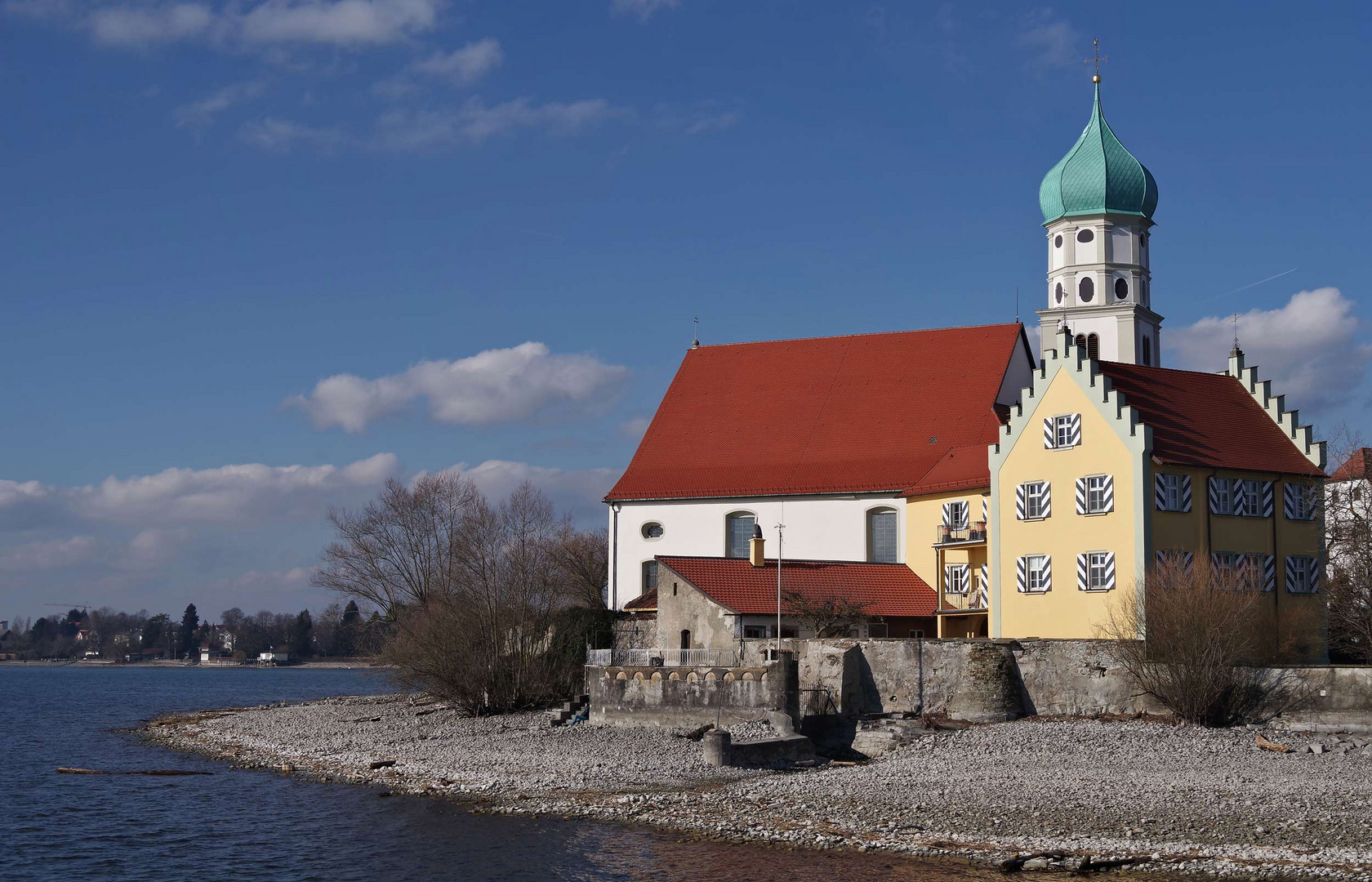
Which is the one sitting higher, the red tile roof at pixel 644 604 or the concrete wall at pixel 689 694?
Answer: the red tile roof at pixel 644 604

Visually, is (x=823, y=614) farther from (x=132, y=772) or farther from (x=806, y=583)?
(x=132, y=772)

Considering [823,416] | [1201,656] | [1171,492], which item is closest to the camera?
[1201,656]

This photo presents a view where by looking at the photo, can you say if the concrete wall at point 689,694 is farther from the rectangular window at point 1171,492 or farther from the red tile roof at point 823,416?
the red tile roof at point 823,416

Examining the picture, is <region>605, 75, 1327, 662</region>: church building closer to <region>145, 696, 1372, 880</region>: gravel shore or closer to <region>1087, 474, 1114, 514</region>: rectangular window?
<region>1087, 474, 1114, 514</region>: rectangular window

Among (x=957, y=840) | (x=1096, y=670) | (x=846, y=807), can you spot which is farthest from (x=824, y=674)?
(x=957, y=840)

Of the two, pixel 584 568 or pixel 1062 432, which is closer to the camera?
pixel 1062 432

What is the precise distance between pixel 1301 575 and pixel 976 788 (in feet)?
51.9

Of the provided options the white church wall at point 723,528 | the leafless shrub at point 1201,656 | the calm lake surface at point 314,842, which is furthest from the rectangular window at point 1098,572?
the calm lake surface at point 314,842

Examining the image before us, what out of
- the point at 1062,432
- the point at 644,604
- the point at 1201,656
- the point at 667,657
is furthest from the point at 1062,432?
the point at 644,604

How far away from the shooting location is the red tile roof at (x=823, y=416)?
47.0 metres

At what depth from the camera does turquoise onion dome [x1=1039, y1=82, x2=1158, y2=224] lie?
5438 centimetres

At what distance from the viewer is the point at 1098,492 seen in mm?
36281

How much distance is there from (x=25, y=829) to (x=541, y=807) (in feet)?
35.1

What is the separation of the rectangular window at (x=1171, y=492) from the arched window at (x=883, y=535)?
11192 millimetres
